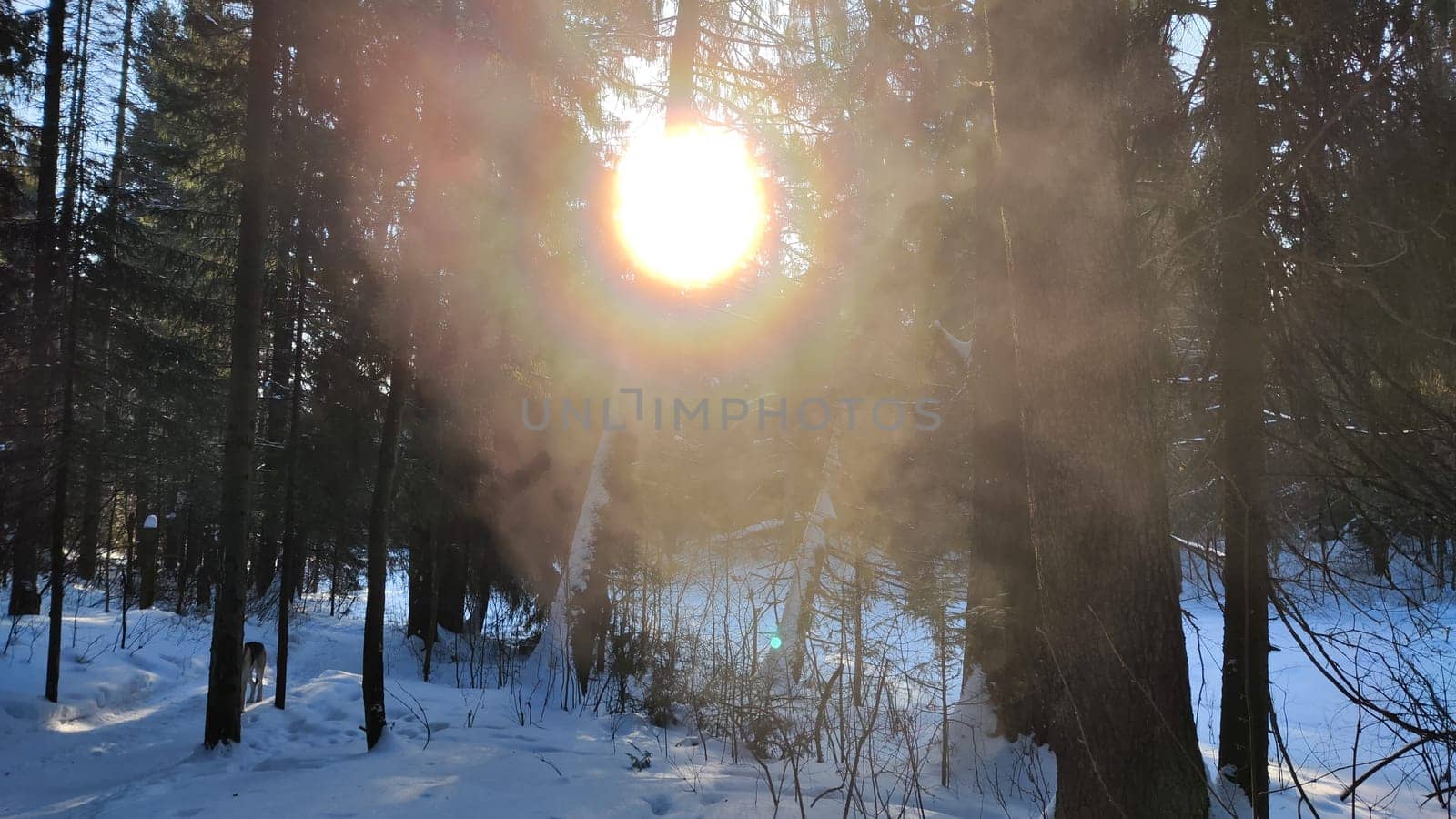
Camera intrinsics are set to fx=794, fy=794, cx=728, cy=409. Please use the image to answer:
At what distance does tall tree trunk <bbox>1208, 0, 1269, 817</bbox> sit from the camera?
18.6 ft

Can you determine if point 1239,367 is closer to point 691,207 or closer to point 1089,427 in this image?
point 1089,427

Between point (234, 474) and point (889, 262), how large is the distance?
8.17m

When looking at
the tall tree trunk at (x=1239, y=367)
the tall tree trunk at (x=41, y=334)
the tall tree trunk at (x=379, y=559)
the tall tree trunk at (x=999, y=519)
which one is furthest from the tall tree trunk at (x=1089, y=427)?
the tall tree trunk at (x=41, y=334)

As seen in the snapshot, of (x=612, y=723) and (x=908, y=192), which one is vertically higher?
(x=908, y=192)

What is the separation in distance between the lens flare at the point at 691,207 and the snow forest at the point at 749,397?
7cm

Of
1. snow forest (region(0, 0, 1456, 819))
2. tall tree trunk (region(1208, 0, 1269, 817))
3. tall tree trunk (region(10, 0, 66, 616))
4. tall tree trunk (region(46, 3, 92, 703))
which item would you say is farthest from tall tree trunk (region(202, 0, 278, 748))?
tall tree trunk (region(1208, 0, 1269, 817))

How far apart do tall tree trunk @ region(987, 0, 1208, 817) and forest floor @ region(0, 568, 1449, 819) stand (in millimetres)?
358

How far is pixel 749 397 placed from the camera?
15.1 m

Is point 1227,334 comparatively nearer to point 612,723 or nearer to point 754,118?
point 612,723

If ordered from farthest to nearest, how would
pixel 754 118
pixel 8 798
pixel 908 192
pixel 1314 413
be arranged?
pixel 754 118, pixel 908 192, pixel 8 798, pixel 1314 413

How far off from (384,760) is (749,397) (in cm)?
1011

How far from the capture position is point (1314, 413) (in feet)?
18.9

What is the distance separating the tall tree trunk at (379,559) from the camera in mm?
6305

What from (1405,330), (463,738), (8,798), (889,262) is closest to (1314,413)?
(1405,330)
